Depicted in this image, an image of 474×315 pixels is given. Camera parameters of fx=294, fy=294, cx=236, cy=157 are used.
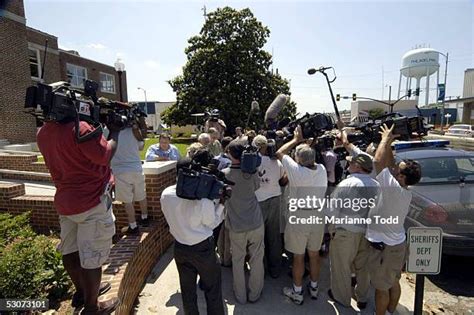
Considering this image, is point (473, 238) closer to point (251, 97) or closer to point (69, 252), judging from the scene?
point (69, 252)

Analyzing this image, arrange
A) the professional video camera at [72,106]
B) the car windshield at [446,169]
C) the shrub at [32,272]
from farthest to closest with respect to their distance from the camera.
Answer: the car windshield at [446,169] → the shrub at [32,272] → the professional video camera at [72,106]

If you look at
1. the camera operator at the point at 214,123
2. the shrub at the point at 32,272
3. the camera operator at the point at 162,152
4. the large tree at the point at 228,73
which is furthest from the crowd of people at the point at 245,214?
the large tree at the point at 228,73

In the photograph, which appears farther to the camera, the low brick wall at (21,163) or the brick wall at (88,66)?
the brick wall at (88,66)

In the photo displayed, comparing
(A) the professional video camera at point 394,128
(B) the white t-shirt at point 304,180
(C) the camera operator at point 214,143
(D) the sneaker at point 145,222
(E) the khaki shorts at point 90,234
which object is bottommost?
(D) the sneaker at point 145,222

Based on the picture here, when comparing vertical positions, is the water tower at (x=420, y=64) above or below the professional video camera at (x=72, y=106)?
above

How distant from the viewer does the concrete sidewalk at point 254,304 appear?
3162 millimetres

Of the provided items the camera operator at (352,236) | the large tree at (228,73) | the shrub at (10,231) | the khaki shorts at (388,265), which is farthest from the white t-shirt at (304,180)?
the large tree at (228,73)

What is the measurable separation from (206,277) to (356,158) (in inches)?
77.0

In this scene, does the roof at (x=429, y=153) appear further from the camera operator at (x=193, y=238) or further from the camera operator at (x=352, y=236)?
the camera operator at (x=193, y=238)

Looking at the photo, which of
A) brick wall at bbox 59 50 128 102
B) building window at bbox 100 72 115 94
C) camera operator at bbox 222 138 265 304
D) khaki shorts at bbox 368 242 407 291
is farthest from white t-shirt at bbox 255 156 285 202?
building window at bbox 100 72 115 94

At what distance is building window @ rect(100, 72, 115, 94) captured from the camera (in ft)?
85.1

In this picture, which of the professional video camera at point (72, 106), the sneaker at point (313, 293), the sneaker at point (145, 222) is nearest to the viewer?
the professional video camera at point (72, 106)

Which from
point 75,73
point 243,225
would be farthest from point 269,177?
point 75,73

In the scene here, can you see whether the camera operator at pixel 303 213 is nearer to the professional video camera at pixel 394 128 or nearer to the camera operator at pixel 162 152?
the professional video camera at pixel 394 128
